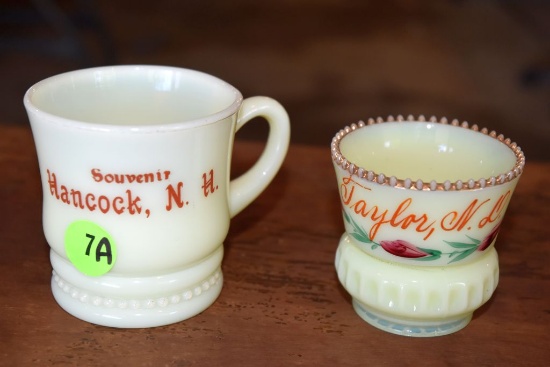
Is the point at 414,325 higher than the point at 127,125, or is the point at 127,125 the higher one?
the point at 127,125

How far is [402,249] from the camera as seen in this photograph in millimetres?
522

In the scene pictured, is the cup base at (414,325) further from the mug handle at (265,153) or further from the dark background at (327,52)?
the dark background at (327,52)

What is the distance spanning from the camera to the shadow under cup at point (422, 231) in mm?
503

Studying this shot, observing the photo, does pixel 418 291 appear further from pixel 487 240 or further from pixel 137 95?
pixel 137 95

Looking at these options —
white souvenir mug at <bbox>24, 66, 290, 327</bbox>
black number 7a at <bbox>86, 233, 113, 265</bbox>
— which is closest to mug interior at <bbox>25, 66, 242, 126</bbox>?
white souvenir mug at <bbox>24, 66, 290, 327</bbox>

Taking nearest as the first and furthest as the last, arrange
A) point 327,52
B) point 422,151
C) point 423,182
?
point 423,182
point 422,151
point 327,52

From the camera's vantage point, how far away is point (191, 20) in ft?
7.52

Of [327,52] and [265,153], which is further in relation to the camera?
[327,52]

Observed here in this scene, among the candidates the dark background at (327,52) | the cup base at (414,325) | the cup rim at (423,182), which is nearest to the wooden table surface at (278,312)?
the cup base at (414,325)

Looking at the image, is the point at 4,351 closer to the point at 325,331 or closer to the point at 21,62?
the point at 325,331

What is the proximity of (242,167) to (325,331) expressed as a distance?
262 mm

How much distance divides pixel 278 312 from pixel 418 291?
10 cm

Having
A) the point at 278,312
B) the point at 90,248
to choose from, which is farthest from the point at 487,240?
the point at 90,248

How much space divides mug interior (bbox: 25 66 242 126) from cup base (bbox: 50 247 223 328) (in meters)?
0.11
